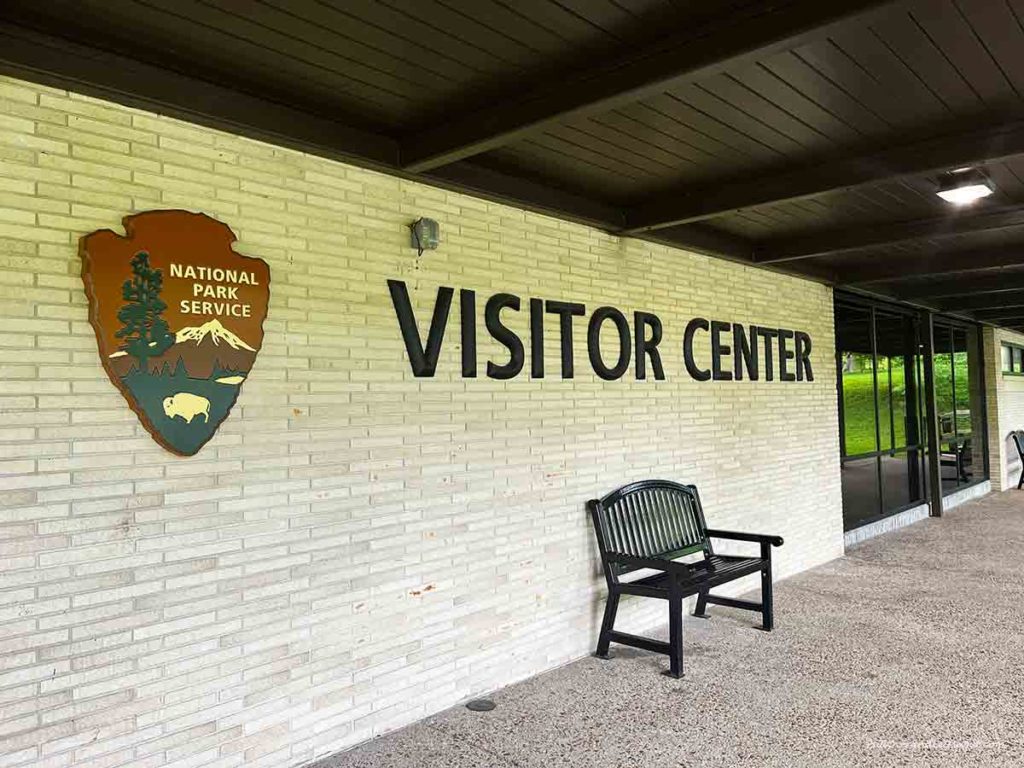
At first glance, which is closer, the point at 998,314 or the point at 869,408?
the point at 869,408

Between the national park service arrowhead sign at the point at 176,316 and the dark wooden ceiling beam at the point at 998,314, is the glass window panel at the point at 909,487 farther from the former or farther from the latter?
the national park service arrowhead sign at the point at 176,316

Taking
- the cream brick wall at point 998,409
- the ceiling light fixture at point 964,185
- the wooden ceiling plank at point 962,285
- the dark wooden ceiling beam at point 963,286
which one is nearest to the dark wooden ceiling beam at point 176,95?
the ceiling light fixture at point 964,185

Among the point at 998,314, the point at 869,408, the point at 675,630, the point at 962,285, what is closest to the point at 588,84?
the point at 675,630

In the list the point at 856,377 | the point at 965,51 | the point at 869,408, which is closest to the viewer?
the point at 965,51

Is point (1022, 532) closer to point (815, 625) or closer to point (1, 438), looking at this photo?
point (815, 625)

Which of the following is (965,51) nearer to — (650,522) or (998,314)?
(650,522)

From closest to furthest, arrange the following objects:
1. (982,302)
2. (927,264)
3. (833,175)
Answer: (833,175)
(927,264)
(982,302)

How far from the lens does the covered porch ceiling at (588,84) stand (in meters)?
2.61

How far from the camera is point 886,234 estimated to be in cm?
586

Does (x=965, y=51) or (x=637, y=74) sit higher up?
(x=965, y=51)

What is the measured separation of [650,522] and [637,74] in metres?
3.22

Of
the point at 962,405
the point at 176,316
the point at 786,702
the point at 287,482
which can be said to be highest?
the point at 176,316

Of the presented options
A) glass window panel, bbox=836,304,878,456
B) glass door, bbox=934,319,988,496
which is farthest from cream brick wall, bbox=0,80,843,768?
glass door, bbox=934,319,988,496

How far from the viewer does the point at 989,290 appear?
8.61 m
